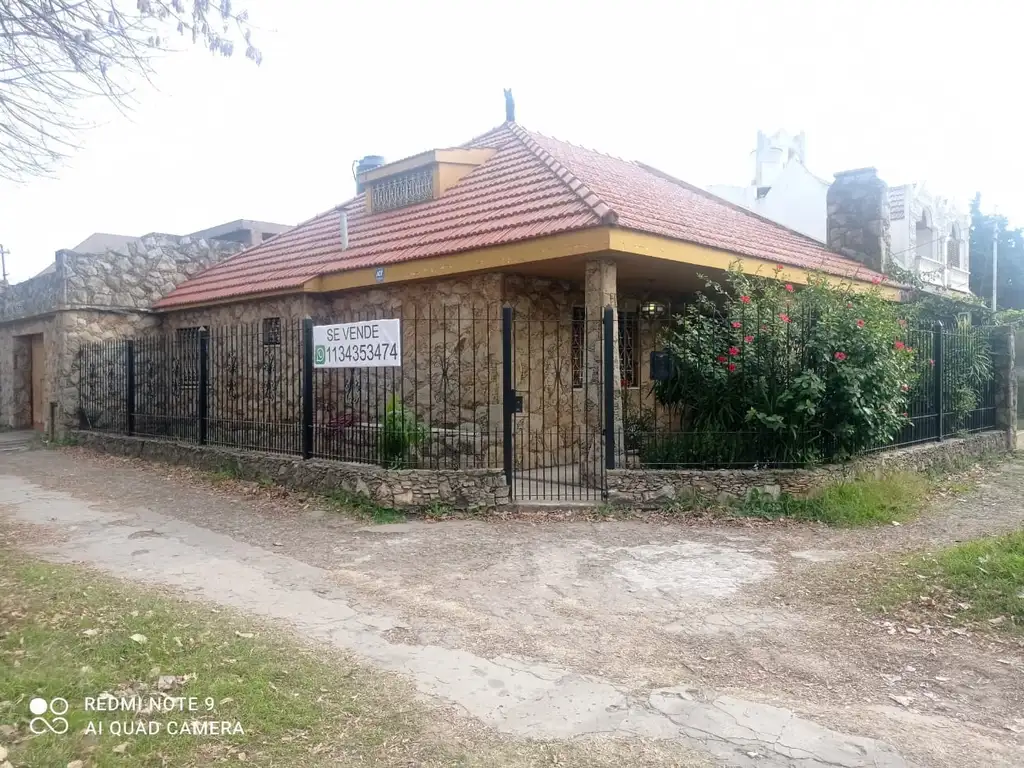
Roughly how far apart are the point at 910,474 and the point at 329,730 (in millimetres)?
8318

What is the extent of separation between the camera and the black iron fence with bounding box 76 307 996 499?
8406mm

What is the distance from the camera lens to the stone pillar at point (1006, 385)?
537 inches

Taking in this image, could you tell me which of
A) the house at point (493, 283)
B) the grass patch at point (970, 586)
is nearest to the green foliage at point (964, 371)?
the house at point (493, 283)

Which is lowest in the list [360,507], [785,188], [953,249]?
[360,507]

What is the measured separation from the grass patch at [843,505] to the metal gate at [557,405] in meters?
1.70

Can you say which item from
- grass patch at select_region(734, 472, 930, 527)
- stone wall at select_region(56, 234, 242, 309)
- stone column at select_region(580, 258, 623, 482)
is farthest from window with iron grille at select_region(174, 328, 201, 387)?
grass patch at select_region(734, 472, 930, 527)

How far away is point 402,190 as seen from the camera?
1296cm

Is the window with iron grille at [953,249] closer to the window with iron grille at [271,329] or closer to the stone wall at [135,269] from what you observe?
the window with iron grille at [271,329]

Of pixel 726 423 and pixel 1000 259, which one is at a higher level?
pixel 1000 259

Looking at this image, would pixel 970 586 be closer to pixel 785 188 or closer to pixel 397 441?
pixel 397 441

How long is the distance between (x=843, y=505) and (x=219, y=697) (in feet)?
21.3

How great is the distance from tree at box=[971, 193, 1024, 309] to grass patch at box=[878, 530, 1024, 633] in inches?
1261

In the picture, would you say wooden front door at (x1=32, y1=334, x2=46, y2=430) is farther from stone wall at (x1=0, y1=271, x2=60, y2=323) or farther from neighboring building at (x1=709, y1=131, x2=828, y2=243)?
neighboring building at (x1=709, y1=131, x2=828, y2=243)

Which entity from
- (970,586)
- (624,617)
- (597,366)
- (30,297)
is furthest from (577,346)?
(30,297)
